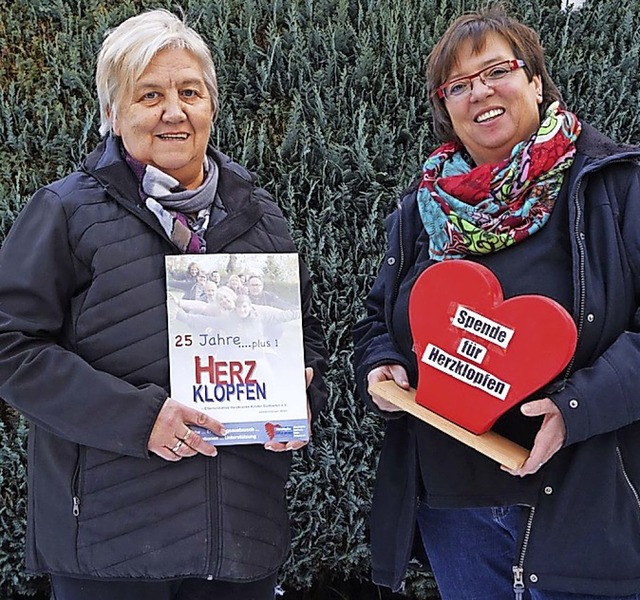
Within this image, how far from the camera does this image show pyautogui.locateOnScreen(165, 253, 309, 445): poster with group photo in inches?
65.6

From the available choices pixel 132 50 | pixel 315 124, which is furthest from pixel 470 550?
pixel 315 124

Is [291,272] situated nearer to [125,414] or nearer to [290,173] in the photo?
[125,414]

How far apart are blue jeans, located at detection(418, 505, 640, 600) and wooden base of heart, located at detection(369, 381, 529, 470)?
9.4 inches

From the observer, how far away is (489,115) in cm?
187

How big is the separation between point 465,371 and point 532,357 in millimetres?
153

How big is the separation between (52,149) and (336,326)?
3.78 ft

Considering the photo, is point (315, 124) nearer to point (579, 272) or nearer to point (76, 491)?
point (579, 272)

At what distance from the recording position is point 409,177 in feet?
9.00

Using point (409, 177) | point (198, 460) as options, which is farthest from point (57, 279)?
point (409, 177)

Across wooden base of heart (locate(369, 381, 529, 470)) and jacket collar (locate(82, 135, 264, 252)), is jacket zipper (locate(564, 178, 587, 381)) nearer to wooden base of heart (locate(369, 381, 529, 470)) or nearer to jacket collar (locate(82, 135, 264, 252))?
wooden base of heart (locate(369, 381, 529, 470))

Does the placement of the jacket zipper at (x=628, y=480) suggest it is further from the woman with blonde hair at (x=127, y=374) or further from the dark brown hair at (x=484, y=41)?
the dark brown hair at (x=484, y=41)

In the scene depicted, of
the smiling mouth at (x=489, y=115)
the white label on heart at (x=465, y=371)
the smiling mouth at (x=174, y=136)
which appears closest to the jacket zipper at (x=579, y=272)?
the white label on heart at (x=465, y=371)

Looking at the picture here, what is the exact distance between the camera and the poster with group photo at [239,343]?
167 centimetres

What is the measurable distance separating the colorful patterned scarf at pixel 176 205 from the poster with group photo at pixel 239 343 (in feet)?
0.23
